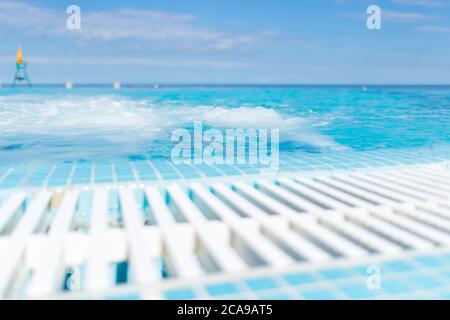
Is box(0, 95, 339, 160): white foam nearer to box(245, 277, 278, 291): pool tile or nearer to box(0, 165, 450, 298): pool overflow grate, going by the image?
box(0, 165, 450, 298): pool overflow grate

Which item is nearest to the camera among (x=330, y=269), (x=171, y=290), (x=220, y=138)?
(x=171, y=290)

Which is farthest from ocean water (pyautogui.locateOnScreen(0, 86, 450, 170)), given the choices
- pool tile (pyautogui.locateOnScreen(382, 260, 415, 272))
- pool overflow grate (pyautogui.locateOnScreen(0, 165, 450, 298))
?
pool tile (pyautogui.locateOnScreen(382, 260, 415, 272))

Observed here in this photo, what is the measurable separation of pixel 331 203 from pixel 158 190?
5.01ft

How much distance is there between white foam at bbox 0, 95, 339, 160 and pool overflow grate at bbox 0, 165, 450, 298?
15.5ft

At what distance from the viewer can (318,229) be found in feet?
9.55

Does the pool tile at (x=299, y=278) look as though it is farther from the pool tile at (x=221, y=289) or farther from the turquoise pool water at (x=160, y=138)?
the turquoise pool water at (x=160, y=138)

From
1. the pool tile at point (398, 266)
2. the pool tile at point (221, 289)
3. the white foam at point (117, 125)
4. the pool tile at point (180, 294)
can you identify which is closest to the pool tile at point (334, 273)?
the pool tile at point (398, 266)

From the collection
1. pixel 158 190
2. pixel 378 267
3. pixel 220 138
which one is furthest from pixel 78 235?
pixel 220 138

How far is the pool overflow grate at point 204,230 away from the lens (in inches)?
90.4

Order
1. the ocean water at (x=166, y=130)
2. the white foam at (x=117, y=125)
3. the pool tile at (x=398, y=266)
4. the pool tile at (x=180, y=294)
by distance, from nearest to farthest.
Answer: the pool tile at (x=180, y=294) → the pool tile at (x=398, y=266) → the ocean water at (x=166, y=130) → the white foam at (x=117, y=125)

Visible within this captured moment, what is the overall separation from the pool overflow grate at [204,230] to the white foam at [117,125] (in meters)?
4.72
